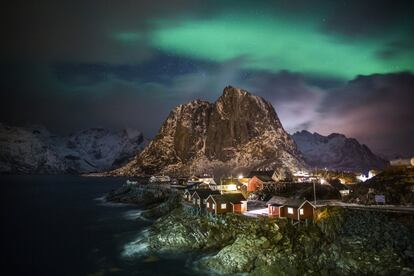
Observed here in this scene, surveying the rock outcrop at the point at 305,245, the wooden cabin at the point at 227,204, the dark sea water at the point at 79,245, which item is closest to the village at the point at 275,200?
the wooden cabin at the point at 227,204

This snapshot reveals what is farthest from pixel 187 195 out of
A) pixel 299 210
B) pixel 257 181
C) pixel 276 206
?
pixel 299 210

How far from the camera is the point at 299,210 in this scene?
2057 inches

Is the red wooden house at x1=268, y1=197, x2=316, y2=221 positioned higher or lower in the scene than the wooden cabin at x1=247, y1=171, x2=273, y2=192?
lower

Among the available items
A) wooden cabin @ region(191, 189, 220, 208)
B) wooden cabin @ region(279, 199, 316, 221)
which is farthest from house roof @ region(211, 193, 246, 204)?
wooden cabin @ region(279, 199, 316, 221)

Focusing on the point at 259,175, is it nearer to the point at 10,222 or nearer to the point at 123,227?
the point at 123,227

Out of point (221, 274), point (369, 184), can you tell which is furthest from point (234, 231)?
point (369, 184)

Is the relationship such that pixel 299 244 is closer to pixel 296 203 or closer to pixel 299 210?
pixel 299 210

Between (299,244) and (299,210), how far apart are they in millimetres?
7945

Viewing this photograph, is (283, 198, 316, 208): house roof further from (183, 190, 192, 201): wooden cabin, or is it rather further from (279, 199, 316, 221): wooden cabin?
(183, 190, 192, 201): wooden cabin

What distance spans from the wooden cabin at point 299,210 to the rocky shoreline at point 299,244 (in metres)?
1.81

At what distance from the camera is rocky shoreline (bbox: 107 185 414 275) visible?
128 feet

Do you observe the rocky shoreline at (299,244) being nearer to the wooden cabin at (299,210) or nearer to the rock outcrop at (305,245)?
the rock outcrop at (305,245)

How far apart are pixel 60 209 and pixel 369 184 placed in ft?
321

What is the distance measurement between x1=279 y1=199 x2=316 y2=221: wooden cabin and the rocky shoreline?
5.92 feet
